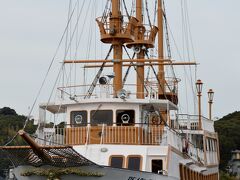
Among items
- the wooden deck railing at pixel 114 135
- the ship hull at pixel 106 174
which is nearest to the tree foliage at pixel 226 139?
the wooden deck railing at pixel 114 135

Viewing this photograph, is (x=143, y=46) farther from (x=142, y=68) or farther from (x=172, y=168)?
(x=172, y=168)

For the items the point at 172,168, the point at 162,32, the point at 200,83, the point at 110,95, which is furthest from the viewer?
the point at 162,32

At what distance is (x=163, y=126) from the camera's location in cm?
3353

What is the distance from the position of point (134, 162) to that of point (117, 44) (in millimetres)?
7694

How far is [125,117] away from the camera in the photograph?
33469mm

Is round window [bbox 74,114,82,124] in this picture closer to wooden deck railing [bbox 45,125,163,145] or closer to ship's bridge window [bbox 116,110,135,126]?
wooden deck railing [bbox 45,125,163,145]

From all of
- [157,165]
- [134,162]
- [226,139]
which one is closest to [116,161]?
[134,162]

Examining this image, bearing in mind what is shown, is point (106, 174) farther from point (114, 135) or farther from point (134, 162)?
point (114, 135)

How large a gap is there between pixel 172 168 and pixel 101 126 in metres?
3.22

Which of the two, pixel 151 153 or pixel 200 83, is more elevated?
pixel 200 83

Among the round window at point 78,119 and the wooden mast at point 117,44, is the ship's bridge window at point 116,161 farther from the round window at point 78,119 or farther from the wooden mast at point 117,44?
the wooden mast at point 117,44

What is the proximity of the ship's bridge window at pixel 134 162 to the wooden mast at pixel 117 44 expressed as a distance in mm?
5977

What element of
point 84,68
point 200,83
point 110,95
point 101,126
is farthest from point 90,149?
point 200,83

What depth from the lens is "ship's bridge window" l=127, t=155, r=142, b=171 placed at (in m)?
31.4
